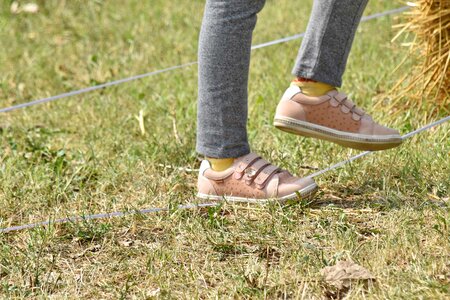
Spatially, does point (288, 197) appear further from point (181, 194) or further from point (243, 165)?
point (181, 194)

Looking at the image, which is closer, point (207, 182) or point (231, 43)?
point (231, 43)

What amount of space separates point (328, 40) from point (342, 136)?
27 centimetres

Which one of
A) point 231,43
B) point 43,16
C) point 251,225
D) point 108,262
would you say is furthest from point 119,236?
point 43,16

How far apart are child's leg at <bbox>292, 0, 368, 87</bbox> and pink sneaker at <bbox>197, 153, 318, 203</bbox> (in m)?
0.28

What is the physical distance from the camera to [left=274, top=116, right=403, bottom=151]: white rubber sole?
8.25ft

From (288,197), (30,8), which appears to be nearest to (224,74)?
(288,197)

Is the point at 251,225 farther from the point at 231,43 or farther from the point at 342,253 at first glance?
the point at 231,43

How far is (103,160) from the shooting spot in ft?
10.3

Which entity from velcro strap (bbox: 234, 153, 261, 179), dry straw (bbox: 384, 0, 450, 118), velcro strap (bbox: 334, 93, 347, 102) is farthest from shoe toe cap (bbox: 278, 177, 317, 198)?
dry straw (bbox: 384, 0, 450, 118)

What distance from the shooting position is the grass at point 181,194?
2227 millimetres

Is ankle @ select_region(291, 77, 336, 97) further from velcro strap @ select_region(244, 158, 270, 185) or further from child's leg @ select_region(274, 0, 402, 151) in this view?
velcro strap @ select_region(244, 158, 270, 185)

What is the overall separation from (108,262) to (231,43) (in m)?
0.66

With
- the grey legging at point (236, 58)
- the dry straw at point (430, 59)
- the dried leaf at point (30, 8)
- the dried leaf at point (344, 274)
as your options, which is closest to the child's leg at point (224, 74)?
the grey legging at point (236, 58)

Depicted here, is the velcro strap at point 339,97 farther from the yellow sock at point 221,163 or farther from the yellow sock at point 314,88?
the yellow sock at point 221,163
